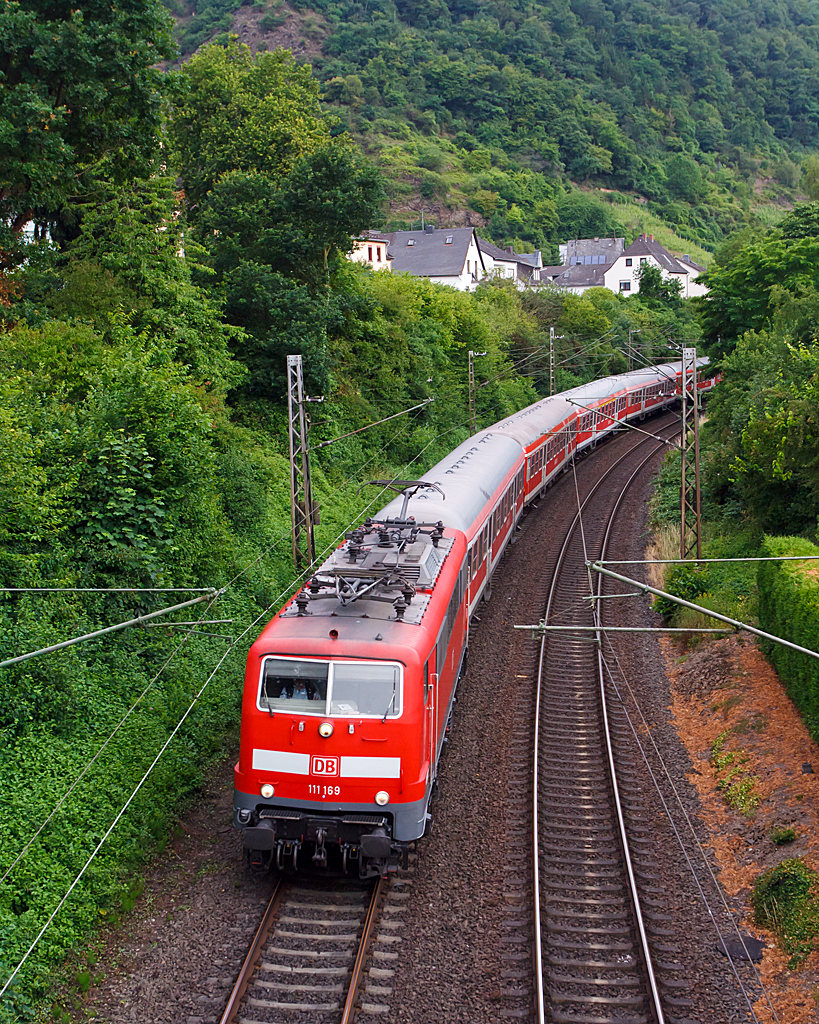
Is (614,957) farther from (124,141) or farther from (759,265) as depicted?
(759,265)

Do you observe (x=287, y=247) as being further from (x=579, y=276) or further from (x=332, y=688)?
(x=579, y=276)

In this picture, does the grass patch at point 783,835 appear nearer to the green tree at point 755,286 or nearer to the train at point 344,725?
the train at point 344,725

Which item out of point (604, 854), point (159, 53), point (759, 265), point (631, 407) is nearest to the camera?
→ point (604, 854)

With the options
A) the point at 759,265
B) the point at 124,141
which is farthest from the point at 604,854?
the point at 759,265

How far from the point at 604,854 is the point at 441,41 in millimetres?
161697

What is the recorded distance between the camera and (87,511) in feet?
47.7

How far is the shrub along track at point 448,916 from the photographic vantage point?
869 centimetres

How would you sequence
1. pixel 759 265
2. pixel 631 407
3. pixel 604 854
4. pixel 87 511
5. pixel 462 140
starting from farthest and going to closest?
1. pixel 462 140
2. pixel 631 407
3. pixel 759 265
4. pixel 87 511
5. pixel 604 854

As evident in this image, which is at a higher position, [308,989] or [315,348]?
[315,348]

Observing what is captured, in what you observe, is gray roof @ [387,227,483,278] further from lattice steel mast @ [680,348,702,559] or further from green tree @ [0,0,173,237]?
green tree @ [0,0,173,237]

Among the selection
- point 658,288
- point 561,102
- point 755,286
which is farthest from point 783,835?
point 561,102

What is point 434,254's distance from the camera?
72500 mm

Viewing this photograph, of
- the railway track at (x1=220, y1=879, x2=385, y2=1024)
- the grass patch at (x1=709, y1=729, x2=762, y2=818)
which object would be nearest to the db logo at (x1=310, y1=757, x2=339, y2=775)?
the railway track at (x1=220, y1=879, x2=385, y2=1024)

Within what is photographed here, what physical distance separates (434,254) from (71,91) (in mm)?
55196
